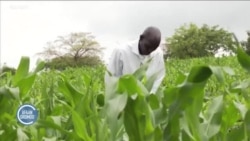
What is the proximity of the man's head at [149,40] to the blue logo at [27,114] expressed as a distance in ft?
8.86

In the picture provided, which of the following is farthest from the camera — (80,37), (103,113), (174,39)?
(80,37)

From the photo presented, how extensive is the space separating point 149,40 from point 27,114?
2745mm

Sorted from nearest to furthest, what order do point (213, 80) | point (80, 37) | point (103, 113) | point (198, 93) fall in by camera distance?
1. point (198, 93)
2. point (103, 113)
3. point (213, 80)
4. point (80, 37)

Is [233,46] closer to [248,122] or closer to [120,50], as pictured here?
[248,122]

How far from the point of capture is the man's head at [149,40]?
435cm

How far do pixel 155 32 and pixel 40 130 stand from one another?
253cm

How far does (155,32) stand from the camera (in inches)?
172

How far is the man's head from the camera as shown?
435 cm

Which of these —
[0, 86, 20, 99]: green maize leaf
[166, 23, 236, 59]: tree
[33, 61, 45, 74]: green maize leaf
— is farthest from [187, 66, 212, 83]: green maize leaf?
[166, 23, 236, 59]: tree

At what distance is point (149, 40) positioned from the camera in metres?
4.37

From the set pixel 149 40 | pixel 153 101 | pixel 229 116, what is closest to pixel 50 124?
pixel 153 101

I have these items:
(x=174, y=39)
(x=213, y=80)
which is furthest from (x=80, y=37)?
(x=213, y=80)

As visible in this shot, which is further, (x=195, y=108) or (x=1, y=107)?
(x=1, y=107)

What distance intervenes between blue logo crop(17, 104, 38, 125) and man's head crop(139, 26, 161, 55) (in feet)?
8.86
